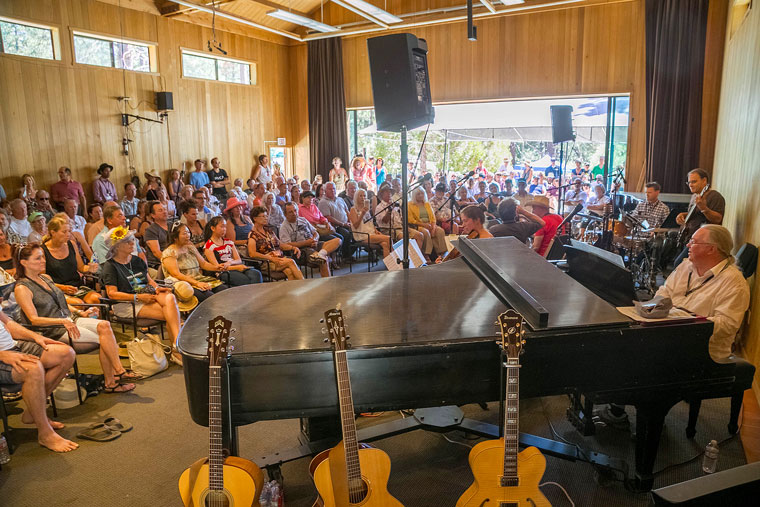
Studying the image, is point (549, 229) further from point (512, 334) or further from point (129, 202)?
point (129, 202)

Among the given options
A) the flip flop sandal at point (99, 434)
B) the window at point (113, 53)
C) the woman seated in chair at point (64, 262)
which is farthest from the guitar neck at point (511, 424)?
the window at point (113, 53)

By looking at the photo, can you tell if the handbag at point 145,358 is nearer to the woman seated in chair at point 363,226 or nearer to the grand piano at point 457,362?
the grand piano at point 457,362

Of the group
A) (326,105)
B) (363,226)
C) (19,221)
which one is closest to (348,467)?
(19,221)

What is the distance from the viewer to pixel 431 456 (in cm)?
304

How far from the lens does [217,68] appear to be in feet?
39.3

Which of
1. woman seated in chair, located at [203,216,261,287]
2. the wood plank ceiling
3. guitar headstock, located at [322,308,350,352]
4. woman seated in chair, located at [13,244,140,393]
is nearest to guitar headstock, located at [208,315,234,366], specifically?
guitar headstock, located at [322,308,350,352]

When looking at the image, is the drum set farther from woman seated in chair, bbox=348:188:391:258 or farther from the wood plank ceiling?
the wood plank ceiling

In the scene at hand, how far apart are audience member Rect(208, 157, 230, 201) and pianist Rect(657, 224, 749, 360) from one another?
375 inches

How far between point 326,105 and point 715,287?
1137cm

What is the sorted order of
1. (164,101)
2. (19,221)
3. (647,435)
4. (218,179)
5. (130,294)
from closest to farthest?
(647,435)
(130,294)
(19,221)
(164,101)
(218,179)

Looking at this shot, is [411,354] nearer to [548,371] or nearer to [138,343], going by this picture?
[548,371]

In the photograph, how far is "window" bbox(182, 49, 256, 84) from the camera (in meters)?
11.3

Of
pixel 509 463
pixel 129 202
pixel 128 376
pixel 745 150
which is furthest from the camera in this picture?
pixel 129 202

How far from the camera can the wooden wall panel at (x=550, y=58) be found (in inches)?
397
